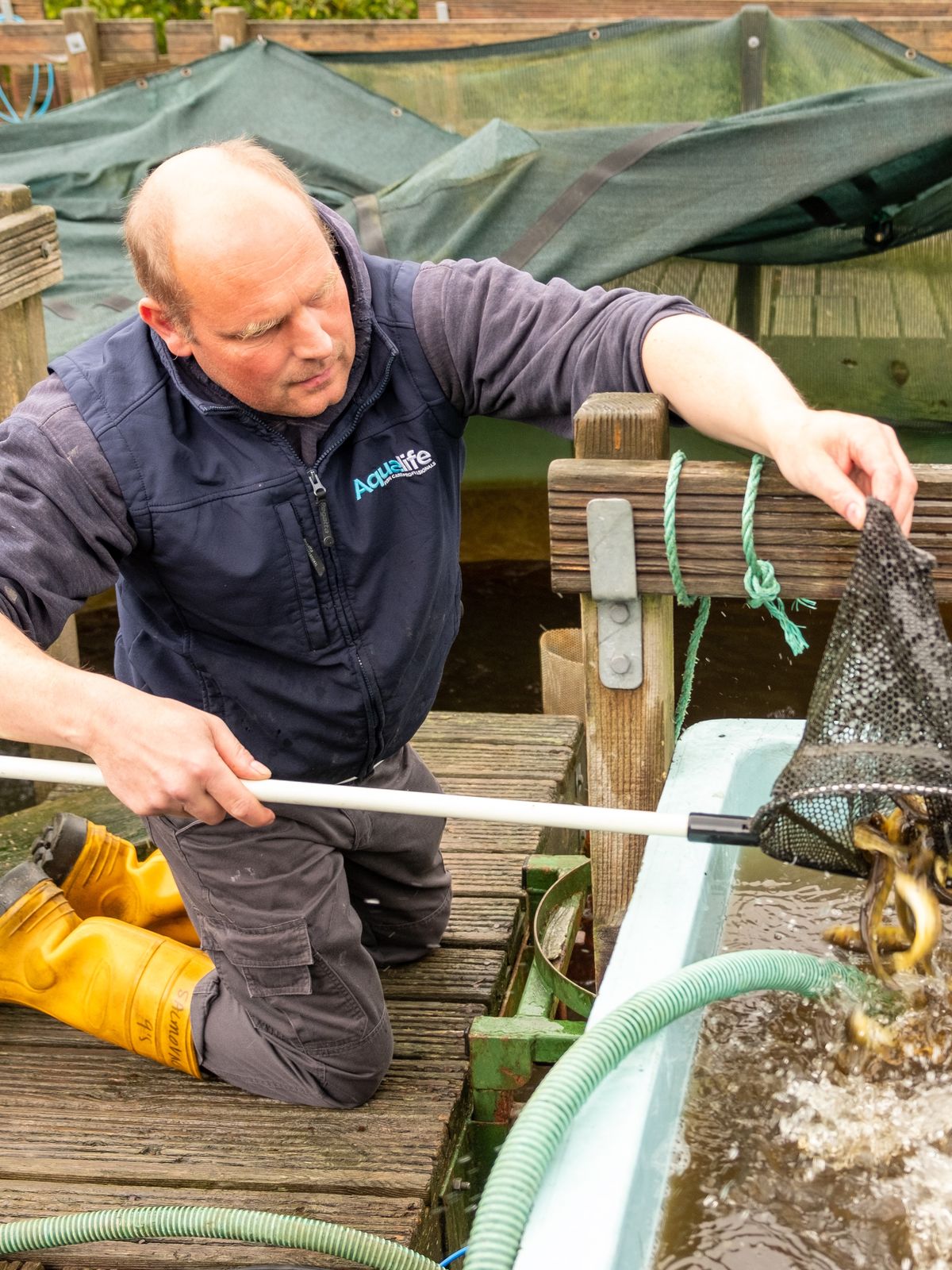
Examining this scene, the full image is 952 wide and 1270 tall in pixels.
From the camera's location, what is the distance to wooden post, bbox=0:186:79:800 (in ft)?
12.1

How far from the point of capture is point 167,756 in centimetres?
171

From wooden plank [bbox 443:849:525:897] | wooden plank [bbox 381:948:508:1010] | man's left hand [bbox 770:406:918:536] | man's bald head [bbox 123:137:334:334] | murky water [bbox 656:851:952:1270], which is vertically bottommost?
wooden plank [bbox 443:849:525:897]

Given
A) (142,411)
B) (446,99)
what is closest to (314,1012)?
(142,411)

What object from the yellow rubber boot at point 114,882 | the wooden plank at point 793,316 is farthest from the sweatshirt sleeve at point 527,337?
the wooden plank at point 793,316

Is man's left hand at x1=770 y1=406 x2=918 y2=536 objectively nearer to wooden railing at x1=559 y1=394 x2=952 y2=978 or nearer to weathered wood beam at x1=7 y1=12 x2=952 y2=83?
wooden railing at x1=559 y1=394 x2=952 y2=978

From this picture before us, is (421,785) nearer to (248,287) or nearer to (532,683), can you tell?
(248,287)

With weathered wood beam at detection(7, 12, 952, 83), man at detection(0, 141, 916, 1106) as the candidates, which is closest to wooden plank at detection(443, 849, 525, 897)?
man at detection(0, 141, 916, 1106)

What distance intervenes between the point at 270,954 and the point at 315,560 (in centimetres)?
74

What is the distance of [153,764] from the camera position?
5.63ft

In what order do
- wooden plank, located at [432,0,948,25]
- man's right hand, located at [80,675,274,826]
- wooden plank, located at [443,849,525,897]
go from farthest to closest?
wooden plank, located at [432,0,948,25] → wooden plank, located at [443,849,525,897] → man's right hand, located at [80,675,274,826]

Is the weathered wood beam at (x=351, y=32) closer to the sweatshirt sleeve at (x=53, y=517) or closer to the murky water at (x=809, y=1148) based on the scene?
the sweatshirt sleeve at (x=53, y=517)

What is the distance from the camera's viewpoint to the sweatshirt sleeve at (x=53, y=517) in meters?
1.99

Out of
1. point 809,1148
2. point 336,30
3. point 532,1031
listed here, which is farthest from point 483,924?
point 336,30

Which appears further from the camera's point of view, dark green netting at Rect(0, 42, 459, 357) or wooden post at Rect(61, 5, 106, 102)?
wooden post at Rect(61, 5, 106, 102)
